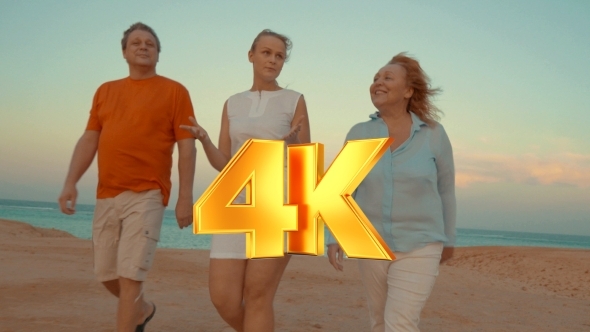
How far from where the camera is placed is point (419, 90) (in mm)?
3992

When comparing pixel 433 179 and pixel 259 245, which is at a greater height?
pixel 433 179

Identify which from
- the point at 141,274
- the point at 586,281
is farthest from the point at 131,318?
the point at 586,281

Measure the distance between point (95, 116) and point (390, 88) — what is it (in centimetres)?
226

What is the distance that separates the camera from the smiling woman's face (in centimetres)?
383

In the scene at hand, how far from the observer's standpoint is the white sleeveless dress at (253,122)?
13.2 ft

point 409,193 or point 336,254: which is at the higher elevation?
point 409,193

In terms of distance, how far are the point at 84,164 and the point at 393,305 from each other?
2.56m

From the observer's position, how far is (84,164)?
A: 4.77 m

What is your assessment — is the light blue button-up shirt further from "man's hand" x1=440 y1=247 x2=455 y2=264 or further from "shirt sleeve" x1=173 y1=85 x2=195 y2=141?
"shirt sleeve" x1=173 y1=85 x2=195 y2=141

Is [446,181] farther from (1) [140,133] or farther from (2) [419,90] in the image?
(1) [140,133]

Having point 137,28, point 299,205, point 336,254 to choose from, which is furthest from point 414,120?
point 137,28

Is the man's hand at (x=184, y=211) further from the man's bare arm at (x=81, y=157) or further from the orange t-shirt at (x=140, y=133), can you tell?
the man's bare arm at (x=81, y=157)

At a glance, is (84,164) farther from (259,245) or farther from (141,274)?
(259,245)

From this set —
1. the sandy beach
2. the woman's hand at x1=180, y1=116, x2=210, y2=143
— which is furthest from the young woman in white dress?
the sandy beach
